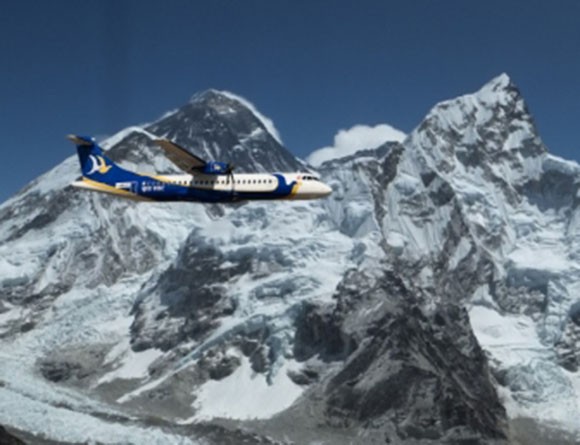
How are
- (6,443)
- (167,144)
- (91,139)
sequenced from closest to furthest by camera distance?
1. (167,144)
2. (91,139)
3. (6,443)

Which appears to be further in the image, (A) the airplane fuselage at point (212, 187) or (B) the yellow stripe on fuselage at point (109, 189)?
(B) the yellow stripe on fuselage at point (109, 189)

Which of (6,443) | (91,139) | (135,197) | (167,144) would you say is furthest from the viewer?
(6,443)

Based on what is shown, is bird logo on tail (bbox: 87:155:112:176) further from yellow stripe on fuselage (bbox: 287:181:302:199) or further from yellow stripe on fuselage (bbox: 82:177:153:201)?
yellow stripe on fuselage (bbox: 287:181:302:199)

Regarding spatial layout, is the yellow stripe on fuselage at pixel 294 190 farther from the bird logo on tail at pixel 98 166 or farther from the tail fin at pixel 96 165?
the bird logo on tail at pixel 98 166

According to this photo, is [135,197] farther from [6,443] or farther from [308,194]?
[6,443]

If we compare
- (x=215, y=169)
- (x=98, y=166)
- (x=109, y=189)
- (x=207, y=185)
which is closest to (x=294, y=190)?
(x=215, y=169)

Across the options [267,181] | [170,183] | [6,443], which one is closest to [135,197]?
[170,183]

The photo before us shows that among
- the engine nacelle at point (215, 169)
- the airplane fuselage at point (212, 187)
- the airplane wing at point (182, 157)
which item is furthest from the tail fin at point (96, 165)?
the engine nacelle at point (215, 169)
